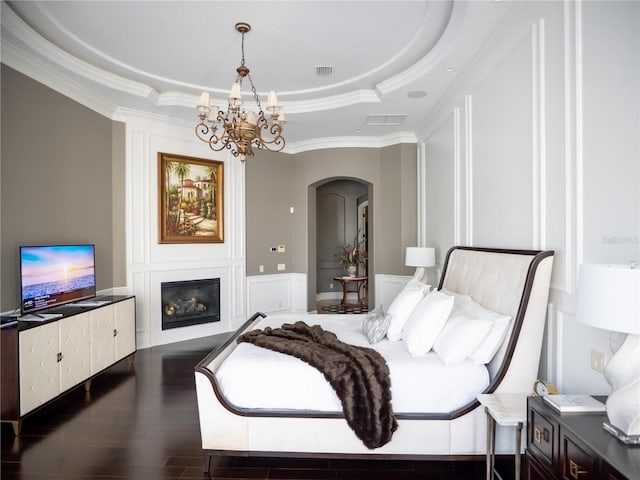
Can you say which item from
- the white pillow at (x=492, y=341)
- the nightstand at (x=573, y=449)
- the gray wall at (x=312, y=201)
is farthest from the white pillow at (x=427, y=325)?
the gray wall at (x=312, y=201)

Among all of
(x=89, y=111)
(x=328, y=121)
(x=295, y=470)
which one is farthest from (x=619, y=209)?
(x=89, y=111)

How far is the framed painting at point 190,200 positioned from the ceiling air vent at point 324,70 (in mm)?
2348

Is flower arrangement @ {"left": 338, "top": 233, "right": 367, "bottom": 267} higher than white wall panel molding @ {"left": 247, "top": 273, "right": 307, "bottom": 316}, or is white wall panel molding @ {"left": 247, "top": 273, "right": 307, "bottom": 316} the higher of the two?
flower arrangement @ {"left": 338, "top": 233, "right": 367, "bottom": 267}

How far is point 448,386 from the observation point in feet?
7.70

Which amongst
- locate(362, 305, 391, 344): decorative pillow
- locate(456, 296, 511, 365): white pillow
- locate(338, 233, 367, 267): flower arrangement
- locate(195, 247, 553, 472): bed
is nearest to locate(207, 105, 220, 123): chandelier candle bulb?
locate(195, 247, 553, 472): bed

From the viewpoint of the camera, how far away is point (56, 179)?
3848 mm

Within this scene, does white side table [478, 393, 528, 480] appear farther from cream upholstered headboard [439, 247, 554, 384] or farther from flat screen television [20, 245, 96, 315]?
flat screen television [20, 245, 96, 315]

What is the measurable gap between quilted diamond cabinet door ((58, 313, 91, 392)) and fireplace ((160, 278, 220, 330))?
1.69m

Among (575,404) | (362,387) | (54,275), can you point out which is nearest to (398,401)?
(362,387)

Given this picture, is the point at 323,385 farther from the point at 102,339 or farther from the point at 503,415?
the point at 102,339

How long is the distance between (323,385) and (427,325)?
0.87 metres

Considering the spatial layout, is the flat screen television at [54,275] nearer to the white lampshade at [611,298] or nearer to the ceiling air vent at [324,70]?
the ceiling air vent at [324,70]

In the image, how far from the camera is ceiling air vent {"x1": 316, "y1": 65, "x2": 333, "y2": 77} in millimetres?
3982

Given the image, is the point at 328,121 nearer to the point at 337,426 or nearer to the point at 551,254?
A: the point at 551,254
